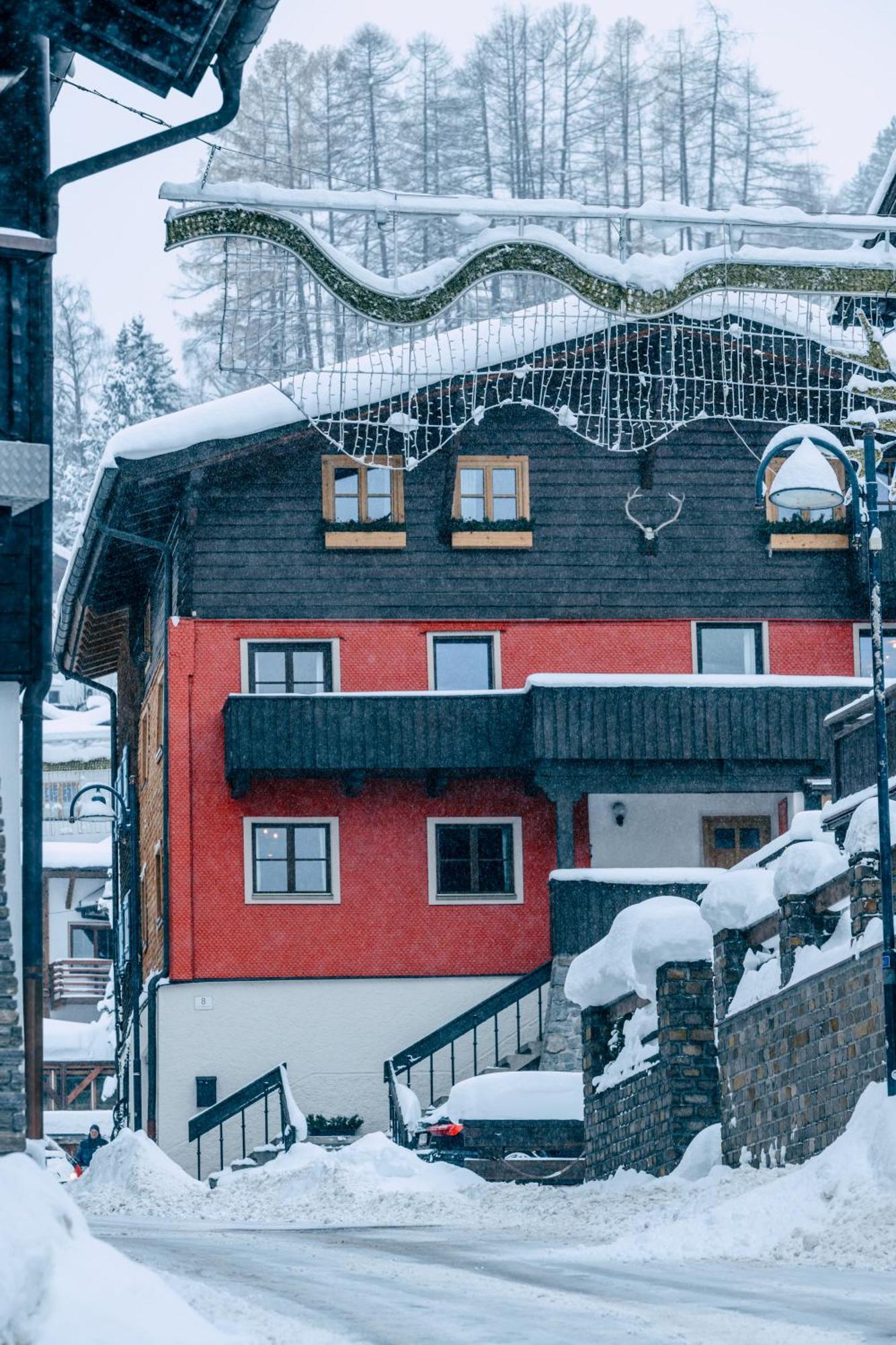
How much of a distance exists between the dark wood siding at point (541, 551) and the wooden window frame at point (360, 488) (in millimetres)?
120

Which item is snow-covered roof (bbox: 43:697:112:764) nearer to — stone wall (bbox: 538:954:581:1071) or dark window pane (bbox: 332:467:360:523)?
dark window pane (bbox: 332:467:360:523)

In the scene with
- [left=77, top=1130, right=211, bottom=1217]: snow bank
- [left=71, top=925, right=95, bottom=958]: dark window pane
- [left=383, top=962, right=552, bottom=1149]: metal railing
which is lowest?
[left=71, top=925, right=95, bottom=958]: dark window pane

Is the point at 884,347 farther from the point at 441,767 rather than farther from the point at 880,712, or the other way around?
the point at 441,767

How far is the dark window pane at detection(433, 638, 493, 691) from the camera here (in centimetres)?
3089

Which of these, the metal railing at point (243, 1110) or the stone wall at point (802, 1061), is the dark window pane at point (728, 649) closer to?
the metal railing at point (243, 1110)

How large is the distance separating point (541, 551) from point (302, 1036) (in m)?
7.37

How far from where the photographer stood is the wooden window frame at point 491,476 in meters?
31.1

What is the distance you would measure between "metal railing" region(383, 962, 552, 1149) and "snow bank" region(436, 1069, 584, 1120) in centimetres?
422

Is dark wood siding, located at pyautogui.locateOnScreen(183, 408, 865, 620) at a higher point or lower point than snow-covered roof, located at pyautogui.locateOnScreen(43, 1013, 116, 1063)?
higher

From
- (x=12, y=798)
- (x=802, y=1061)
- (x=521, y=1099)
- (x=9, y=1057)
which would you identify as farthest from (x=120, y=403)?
(x=9, y=1057)

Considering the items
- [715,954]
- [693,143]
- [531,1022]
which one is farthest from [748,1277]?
[693,143]

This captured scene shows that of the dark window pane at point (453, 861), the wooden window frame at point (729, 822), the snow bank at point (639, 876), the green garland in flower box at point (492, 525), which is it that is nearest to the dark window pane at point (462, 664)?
the green garland in flower box at point (492, 525)

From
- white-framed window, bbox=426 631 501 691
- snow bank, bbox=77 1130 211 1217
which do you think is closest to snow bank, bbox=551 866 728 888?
white-framed window, bbox=426 631 501 691

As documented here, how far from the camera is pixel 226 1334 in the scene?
895 centimetres
